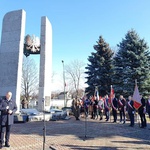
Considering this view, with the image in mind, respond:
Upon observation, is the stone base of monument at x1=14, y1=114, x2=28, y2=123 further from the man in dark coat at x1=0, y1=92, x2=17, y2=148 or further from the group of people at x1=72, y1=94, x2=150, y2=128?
the man in dark coat at x1=0, y1=92, x2=17, y2=148

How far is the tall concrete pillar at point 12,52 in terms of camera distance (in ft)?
63.6

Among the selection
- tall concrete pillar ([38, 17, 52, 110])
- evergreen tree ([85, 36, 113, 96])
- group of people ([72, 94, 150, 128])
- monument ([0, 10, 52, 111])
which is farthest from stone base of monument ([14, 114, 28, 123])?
evergreen tree ([85, 36, 113, 96])

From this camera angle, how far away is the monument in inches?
766

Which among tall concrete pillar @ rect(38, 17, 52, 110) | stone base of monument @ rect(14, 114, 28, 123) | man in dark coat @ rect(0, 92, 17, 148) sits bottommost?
stone base of monument @ rect(14, 114, 28, 123)

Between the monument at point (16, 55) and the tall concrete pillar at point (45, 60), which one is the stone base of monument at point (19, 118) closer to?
the monument at point (16, 55)

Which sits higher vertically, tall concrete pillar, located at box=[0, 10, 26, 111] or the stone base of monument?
tall concrete pillar, located at box=[0, 10, 26, 111]

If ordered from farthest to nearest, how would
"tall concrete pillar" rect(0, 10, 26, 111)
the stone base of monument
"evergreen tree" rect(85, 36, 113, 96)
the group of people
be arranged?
"evergreen tree" rect(85, 36, 113, 96) → "tall concrete pillar" rect(0, 10, 26, 111) → the stone base of monument → the group of people

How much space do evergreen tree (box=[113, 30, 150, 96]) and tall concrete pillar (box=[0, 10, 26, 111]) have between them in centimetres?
1196

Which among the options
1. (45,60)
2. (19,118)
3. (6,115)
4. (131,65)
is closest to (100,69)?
(131,65)

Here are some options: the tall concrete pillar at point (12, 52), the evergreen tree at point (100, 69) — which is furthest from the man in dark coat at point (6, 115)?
the evergreen tree at point (100, 69)

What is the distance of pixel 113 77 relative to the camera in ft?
89.1

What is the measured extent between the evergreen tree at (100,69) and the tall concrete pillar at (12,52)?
1185 cm

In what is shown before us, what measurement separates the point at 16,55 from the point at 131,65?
13584mm

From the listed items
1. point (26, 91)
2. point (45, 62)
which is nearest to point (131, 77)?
point (45, 62)
